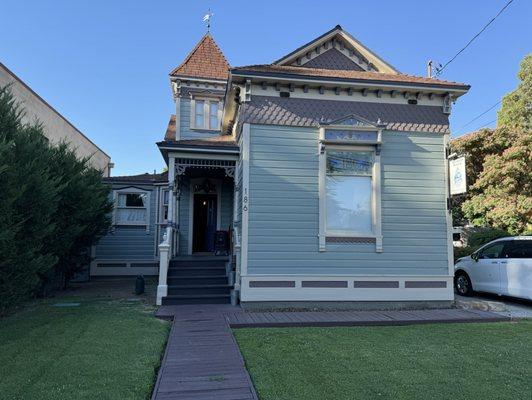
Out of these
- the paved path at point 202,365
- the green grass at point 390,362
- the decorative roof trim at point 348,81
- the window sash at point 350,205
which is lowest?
the paved path at point 202,365

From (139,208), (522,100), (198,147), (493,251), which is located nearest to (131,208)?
(139,208)

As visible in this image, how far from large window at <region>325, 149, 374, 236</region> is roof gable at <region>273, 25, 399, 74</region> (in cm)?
265

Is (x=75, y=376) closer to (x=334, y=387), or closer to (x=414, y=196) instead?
(x=334, y=387)

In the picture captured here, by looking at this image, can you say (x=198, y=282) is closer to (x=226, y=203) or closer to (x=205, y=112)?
(x=226, y=203)

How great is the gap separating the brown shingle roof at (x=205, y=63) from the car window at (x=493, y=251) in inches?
391

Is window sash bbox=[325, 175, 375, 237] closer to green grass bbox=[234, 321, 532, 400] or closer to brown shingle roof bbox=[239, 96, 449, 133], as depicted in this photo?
brown shingle roof bbox=[239, 96, 449, 133]

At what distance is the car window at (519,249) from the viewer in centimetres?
933

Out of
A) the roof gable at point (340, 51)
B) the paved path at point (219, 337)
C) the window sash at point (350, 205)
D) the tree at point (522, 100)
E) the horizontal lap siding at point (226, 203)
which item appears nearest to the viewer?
the paved path at point (219, 337)

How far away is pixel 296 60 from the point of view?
398 inches

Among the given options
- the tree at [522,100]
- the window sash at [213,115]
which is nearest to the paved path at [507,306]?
the window sash at [213,115]

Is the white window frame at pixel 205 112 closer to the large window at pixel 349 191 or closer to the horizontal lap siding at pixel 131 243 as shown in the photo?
the horizontal lap siding at pixel 131 243

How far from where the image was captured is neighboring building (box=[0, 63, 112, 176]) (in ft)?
38.9

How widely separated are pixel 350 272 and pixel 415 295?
156 centimetres

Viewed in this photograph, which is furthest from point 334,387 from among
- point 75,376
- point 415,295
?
point 415,295
